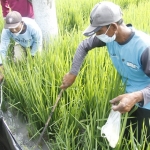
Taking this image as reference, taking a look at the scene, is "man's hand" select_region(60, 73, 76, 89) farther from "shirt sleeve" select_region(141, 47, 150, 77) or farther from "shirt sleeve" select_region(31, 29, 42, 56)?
"shirt sleeve" select_region(31, 29, 42, 56)

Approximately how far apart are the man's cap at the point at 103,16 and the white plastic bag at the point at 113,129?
1.48 ft

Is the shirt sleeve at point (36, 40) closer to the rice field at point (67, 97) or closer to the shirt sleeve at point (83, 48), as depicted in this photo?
the rice field at point (67, 97)

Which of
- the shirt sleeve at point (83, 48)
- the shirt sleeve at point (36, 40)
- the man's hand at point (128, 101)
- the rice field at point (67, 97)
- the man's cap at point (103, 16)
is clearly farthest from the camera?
the shirt sleeve at point (36, 40)

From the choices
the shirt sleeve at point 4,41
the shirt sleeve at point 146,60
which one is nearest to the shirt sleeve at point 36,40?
the shirt sleeve at point 4,41

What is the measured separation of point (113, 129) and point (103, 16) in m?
0.57

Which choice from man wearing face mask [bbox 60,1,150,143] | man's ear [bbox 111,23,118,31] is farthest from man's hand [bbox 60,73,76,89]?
man's ear [bbox 111,23,118,31]

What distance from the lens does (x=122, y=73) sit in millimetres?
1496

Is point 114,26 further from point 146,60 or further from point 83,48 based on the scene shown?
point 83,48

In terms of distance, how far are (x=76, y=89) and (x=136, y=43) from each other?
1.95ft

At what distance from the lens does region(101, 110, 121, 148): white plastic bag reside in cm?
122

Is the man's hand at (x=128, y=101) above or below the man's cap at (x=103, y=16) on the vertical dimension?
below

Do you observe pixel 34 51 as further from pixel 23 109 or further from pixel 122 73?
pixel 122 73

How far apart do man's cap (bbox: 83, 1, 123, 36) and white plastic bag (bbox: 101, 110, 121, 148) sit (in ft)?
1.48

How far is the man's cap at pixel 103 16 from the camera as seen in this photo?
1.28m
